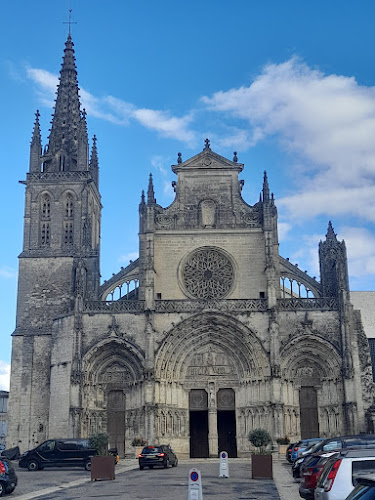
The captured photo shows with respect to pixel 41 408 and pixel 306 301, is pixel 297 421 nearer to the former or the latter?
pixel 306 301

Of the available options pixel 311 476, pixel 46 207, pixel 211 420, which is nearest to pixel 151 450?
pixel 211 420

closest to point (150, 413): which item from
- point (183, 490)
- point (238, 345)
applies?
point (238, 345)

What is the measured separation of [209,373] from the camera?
35.7m

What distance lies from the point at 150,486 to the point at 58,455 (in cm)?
908

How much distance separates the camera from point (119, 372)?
3553 cm

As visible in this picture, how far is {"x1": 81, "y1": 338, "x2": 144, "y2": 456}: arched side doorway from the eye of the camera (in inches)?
1359

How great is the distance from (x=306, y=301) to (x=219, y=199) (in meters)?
7.37

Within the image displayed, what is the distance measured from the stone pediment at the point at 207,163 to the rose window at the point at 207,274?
4663 mm

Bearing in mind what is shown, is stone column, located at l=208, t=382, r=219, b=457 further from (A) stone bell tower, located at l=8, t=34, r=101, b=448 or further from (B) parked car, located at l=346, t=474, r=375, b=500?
(B) parked car, located at l=346, t=474, r=375, b=500

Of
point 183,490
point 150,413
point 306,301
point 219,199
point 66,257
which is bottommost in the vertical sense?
point 183,490

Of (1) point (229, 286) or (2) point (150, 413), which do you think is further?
(1) point (229, 286)

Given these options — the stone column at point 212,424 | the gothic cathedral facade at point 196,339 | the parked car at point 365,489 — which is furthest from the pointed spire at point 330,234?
the parked car at point 365,489

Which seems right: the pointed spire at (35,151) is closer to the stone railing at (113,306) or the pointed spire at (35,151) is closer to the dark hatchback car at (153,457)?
the stone railing at (113,306)

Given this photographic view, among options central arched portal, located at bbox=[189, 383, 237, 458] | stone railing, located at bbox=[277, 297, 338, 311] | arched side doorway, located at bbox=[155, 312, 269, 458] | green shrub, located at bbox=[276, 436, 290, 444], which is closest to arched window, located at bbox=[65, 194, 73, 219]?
arched side doorway, located at bbox=[155, 312, 269, 458]
